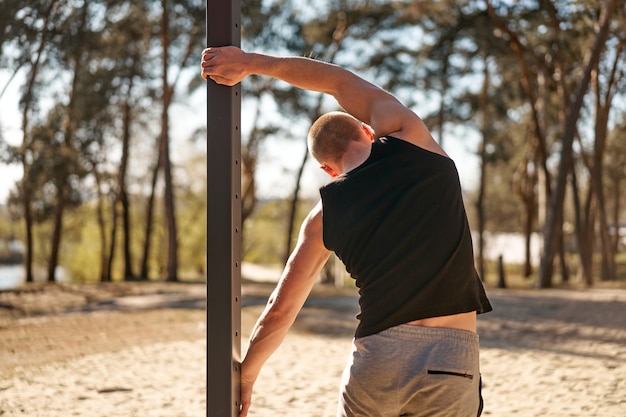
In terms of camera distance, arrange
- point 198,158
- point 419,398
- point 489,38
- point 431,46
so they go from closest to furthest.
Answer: point 419,398, point 489,38, point 431,46, point 198,158

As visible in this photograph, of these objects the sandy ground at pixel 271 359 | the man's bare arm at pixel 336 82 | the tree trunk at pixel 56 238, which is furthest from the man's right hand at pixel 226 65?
the tree trunk at pixel 56 238

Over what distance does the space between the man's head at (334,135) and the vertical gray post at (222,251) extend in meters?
0.25

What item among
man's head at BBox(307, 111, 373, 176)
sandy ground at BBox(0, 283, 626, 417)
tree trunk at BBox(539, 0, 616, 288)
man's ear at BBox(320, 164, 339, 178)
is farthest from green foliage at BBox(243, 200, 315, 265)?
man's head at BBox(307, 111, 373, 176)

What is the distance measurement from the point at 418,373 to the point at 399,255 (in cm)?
32

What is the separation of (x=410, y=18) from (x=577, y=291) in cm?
1249

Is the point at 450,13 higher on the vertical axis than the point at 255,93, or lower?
higher

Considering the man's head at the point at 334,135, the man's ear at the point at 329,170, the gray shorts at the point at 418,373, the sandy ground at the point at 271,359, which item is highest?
the man's head at the point at 334,135

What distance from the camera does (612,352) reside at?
902cm

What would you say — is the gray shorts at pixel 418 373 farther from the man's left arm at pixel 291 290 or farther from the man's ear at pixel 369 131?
the man's ear at pixel 369 131

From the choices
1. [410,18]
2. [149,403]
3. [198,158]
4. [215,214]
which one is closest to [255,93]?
[410,18]

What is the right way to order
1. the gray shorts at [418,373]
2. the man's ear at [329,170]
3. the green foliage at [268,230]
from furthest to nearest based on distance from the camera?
the green foliage at [268,230], the man's ear at [329,170], the gray shorts at [418,373]

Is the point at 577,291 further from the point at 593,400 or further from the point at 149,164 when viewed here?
the point at 149,164

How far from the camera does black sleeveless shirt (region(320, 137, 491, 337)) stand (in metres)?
2.16

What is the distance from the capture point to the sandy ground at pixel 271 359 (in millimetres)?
6293
